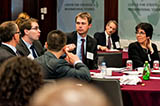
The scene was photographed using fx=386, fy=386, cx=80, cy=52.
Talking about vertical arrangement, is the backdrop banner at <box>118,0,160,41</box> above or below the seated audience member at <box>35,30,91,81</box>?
above

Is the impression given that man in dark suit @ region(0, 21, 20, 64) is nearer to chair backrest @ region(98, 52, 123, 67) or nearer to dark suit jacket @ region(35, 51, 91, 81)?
dark suit jacket @ region(35, 51, 91, 81)

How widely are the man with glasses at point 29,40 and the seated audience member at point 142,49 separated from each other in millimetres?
1438

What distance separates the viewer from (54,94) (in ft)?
2.10

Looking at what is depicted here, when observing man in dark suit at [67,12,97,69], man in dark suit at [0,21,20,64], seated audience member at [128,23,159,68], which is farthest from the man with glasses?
seated audience member at [128,23,159,68]

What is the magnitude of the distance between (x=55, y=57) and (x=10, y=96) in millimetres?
A: 3265

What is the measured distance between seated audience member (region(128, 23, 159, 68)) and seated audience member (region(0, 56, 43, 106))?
5.08 m

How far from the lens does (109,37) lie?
30.2ft

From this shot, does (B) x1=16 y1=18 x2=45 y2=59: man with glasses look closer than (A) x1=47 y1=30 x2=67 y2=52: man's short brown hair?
No

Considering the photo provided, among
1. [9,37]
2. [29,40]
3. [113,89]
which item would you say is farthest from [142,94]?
[29,40]

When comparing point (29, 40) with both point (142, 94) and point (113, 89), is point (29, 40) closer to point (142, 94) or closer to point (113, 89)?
point (142, 94)

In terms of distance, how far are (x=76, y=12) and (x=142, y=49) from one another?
4.90m

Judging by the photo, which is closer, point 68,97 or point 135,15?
point 68,97

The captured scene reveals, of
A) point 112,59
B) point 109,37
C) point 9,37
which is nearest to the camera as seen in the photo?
point 9,37

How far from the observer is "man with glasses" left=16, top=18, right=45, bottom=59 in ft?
18.1
